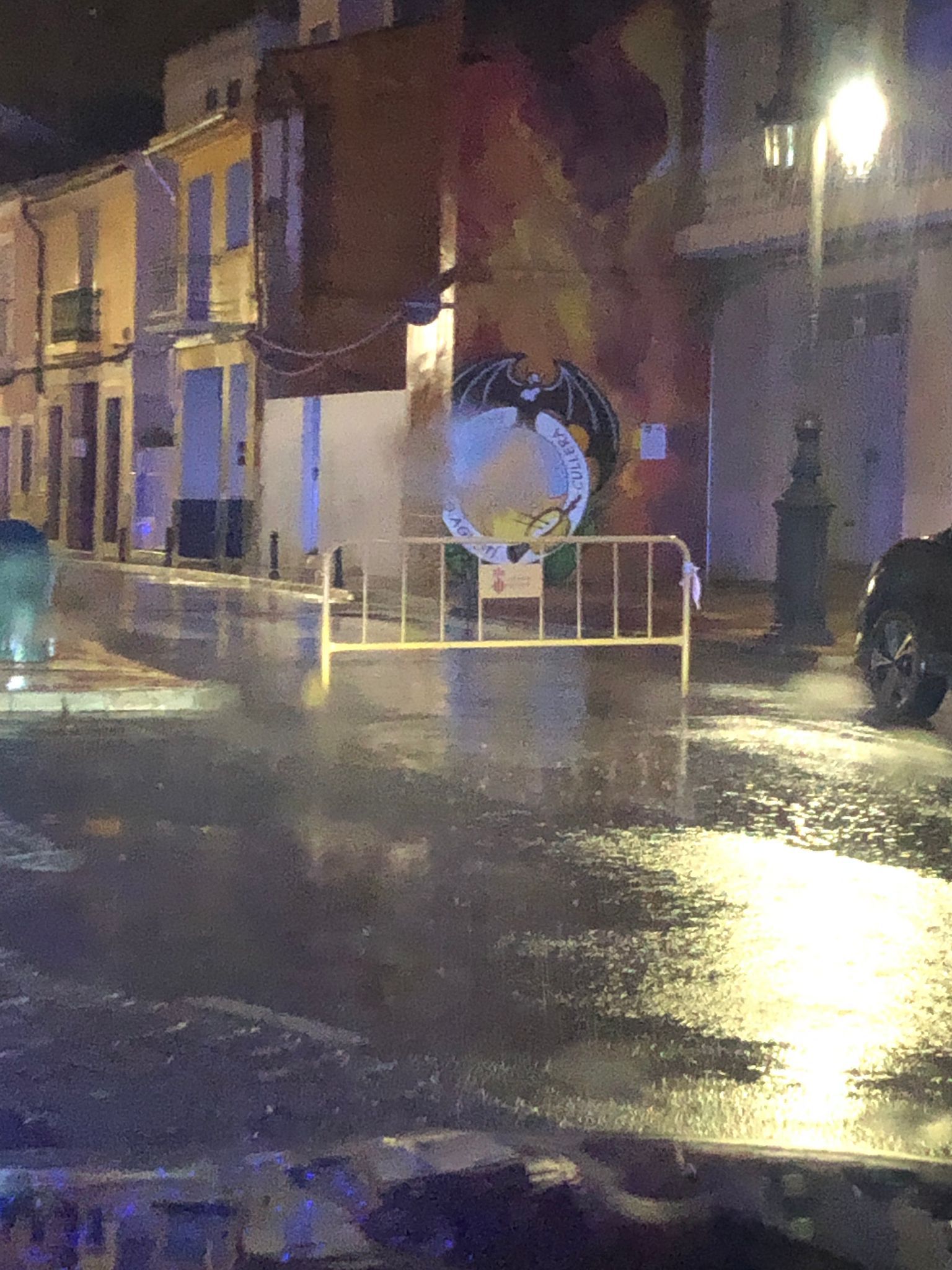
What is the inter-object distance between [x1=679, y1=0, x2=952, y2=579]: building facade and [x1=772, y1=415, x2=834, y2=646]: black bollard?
73cm

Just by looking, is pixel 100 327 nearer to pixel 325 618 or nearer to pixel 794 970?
pixel 325 618

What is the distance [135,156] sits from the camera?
118ft

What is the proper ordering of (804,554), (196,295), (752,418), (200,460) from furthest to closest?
(200,460), (196,295), (752,418), (804,554)

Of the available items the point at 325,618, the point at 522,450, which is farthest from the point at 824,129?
the point at 522,450

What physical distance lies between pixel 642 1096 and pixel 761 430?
850 inches

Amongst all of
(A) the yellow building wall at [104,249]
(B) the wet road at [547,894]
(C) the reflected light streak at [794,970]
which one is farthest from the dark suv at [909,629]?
(A) the yellow building wall at [104,249]

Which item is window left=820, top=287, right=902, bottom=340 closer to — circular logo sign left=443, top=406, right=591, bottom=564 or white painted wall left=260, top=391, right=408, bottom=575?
circular logo sign left=443, top=406, right=591, bottom=564

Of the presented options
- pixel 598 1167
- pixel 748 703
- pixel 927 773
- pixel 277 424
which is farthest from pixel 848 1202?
pixel 277 424

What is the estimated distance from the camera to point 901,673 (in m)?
11.7

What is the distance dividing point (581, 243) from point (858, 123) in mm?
8614

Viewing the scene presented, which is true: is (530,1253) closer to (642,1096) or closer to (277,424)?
(642,1096)

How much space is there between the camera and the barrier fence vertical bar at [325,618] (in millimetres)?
13141

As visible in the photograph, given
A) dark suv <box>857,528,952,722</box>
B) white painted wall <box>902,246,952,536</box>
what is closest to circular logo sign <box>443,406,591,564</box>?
white painted wall <box>902,246,952,536</box>

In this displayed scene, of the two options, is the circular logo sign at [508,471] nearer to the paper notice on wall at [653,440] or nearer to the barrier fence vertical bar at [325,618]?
the paper notice on wall at [653,440]
